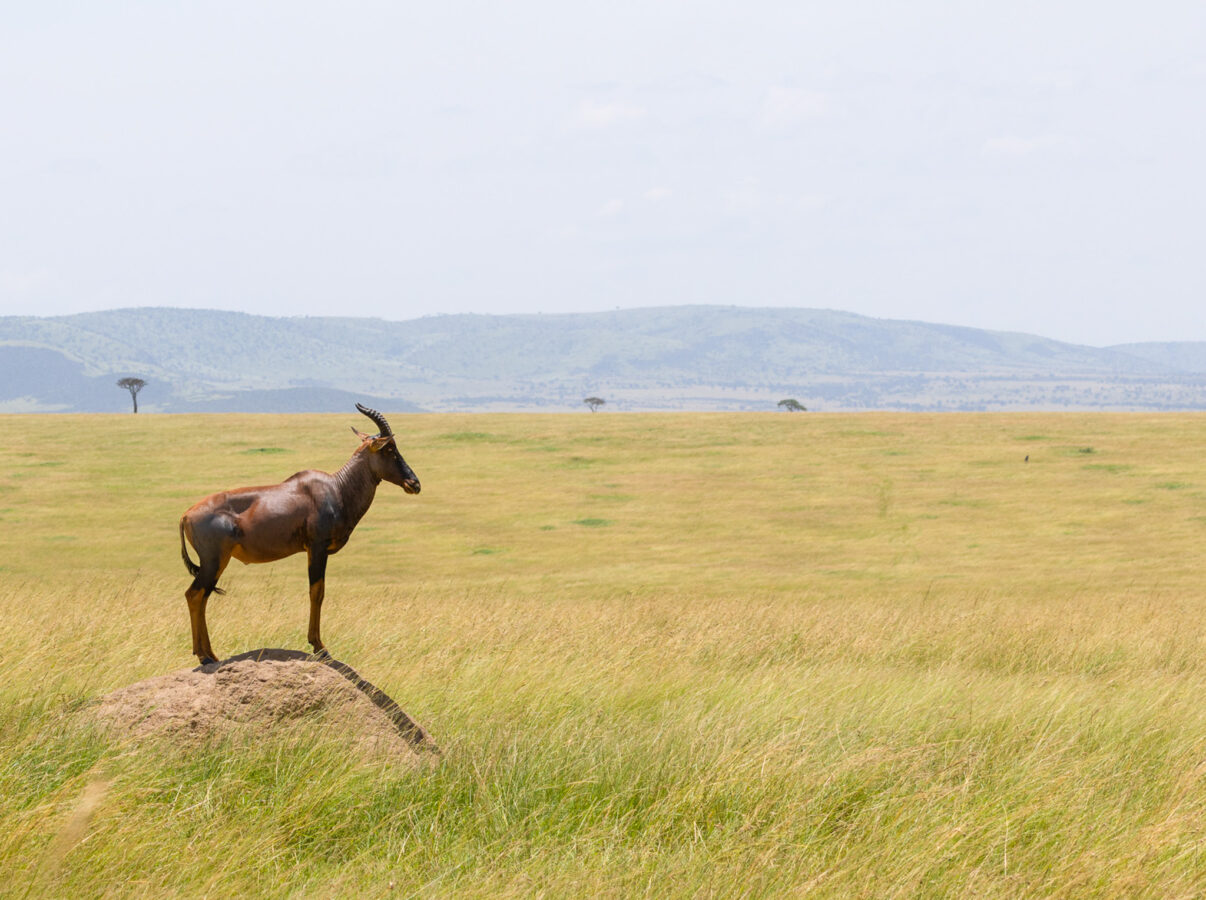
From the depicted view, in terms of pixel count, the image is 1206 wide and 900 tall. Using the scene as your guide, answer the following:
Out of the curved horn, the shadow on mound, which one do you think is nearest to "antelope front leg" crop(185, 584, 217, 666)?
the shadow on mound

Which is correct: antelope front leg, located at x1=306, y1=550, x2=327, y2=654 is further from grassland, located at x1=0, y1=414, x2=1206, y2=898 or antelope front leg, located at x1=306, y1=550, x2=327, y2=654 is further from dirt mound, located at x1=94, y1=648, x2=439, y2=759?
grassland, located at x1=0, y1=414, x2=1206, y2=898

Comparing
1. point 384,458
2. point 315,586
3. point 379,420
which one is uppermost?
point 379,420

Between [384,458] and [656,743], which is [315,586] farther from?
[656,743]

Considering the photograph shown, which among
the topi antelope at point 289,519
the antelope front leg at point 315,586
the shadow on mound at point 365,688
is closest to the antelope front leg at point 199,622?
the topi antelope at point 289,519

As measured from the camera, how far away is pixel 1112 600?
23797 millimetres

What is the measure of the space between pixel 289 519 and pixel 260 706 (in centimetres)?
148

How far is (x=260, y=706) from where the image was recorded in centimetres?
904

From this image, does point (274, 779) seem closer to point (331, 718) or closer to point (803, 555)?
point (331, 718)

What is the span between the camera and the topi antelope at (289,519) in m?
9.26

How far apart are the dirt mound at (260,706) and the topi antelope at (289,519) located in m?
0.35

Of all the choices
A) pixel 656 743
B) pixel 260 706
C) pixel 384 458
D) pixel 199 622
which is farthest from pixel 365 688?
pixel 656 743

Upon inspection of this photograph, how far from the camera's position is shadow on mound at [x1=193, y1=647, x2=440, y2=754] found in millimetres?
9031

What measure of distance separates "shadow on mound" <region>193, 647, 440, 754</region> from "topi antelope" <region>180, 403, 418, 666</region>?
6.1 inches

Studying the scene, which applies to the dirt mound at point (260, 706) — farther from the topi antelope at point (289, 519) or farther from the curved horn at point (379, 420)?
the curved horn at point (379, 420)
